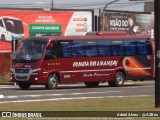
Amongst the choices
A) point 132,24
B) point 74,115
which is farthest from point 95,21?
point 74,115

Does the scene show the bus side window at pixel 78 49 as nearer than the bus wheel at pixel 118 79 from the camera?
Yes

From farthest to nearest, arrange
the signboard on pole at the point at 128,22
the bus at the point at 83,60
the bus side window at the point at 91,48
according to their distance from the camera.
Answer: the signboard on pole at the point at 128,22 < the bus side window at the point at 91,48 < the bus at the point at 83,60

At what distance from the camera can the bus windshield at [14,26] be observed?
71.1 m

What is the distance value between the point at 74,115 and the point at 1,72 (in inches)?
1351

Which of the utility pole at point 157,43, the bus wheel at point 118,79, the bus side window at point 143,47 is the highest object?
the utility pole at point 157,43

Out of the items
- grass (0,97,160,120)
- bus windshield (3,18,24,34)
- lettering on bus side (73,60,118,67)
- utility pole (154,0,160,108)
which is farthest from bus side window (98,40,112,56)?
bus windshield (3,18,24,34)

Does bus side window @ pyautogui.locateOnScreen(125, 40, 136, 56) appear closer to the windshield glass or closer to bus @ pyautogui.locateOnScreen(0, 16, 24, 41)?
the windshield glass

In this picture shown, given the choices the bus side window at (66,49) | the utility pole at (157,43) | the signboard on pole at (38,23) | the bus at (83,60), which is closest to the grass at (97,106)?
the utility pole at (157,43)

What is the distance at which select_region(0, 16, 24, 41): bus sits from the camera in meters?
70.7

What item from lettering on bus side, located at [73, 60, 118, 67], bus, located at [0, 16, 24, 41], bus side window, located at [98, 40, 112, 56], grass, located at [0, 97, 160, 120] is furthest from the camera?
bus, located at [0, 16, 24, 41]

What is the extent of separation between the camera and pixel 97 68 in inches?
1507

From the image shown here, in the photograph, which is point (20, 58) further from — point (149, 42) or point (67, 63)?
point (149, 42)

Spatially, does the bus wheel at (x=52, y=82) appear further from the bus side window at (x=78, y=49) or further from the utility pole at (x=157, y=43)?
the utility pole at (x=157, y=43)

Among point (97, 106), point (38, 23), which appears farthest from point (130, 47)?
point (38, 23)
